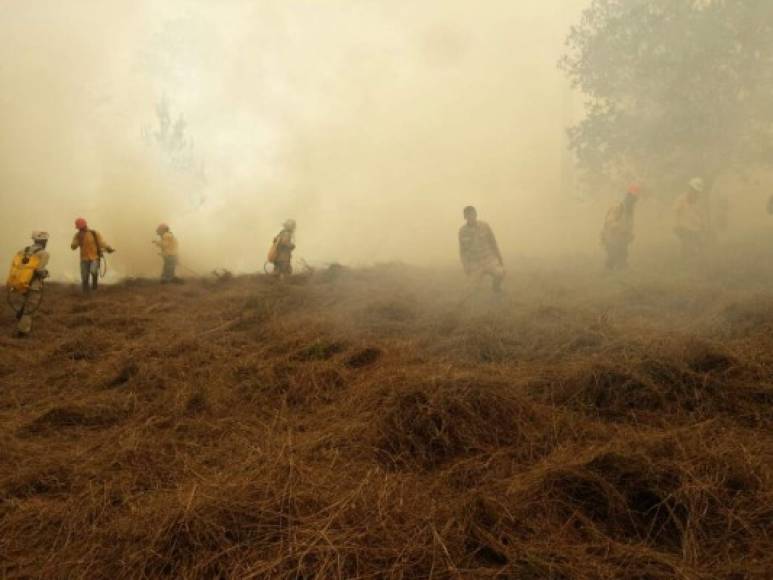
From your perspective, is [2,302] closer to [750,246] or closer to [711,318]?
[711,318]

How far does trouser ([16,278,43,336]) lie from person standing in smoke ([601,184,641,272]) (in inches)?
397

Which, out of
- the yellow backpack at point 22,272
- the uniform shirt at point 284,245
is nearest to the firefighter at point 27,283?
the yellow backpack at point 22,272

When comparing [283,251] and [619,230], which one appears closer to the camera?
[619,230]

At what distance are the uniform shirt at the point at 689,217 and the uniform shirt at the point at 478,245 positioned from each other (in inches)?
204

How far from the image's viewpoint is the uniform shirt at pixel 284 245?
40.3 ft

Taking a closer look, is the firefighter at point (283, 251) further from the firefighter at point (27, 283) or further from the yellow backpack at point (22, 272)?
the yellow backpack at point (22, 272)

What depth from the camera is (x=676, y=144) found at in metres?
14.0

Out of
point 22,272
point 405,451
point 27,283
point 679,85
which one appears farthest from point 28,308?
point 679,85

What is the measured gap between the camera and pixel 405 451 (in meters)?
3.35

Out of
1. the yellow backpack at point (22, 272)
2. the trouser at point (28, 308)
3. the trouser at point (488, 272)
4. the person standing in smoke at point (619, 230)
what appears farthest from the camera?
the person standing in smoke at point (619, 230)

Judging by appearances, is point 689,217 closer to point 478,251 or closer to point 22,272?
point 478,251

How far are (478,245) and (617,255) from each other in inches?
152

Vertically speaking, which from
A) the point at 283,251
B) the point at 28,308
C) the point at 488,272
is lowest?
the point at 28,308

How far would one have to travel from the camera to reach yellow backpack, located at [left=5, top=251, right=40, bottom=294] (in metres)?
7.90
